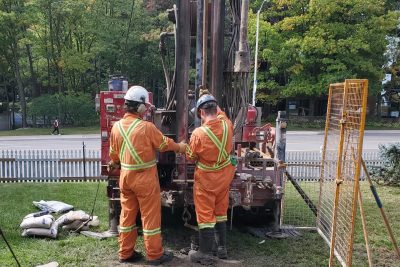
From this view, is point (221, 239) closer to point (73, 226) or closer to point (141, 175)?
point (141, 175)

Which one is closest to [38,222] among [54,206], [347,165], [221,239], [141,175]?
[54,206]

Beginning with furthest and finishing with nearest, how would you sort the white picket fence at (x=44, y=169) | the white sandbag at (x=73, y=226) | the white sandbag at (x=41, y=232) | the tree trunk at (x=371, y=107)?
the tree trunk at (x=371, y=107) < the white picket fence at (x=44, y=169) < the white sandbag at (x=73, y=226) < the white sandbag at (x=41, y=232)

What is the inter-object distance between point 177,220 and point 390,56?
31.4 metres

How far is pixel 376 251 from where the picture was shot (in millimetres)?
6410

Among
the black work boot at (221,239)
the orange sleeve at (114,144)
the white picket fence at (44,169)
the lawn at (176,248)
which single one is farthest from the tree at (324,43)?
the orange sleeve at (114,144)

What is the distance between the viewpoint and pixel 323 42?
30188 millimetres

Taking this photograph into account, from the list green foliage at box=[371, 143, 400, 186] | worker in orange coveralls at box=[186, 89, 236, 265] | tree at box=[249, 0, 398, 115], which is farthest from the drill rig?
tree at box=[249, 0, 398, 115]

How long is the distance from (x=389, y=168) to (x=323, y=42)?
19688mm

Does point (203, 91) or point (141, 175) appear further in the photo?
point (203, 91)

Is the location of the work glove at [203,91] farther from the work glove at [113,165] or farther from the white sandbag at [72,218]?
the white sandbag at [72,218]

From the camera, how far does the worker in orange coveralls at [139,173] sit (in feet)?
17.6

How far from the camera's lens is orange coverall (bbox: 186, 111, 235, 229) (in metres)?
5.41

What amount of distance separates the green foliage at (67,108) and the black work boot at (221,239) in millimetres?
29556

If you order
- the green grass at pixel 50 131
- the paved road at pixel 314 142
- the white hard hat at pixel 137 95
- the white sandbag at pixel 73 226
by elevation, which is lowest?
the green grass at pixel 50 131
